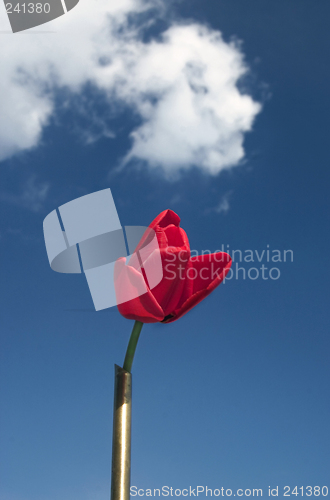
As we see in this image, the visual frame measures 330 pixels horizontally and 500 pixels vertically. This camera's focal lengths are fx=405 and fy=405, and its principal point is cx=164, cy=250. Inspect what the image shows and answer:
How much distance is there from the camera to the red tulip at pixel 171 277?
1.44 meters

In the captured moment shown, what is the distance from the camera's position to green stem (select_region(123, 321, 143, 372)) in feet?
4.12

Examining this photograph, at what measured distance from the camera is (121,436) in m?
1.18

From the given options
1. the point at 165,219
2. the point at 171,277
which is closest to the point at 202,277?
the point at 171,277

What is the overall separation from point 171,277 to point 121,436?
1.82 feet

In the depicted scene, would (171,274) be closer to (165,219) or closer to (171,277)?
(171,277)

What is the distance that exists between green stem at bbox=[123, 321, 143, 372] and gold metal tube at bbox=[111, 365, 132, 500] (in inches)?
0.9

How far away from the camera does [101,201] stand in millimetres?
1661

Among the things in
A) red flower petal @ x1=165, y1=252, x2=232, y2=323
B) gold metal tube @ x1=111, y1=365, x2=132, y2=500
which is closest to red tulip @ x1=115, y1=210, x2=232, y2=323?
red flower petal @ x1=165, y1=252, x2=232, y2=323

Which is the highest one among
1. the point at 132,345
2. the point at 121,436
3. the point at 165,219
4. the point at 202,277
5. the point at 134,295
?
the point at 165,219

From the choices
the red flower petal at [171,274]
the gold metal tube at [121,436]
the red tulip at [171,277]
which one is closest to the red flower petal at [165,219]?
the red tulip at [171,277]

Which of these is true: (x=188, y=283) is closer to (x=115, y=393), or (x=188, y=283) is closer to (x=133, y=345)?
(x=133, y=345)

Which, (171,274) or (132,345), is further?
(171,274)

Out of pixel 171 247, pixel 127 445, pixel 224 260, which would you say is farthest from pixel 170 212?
pixel 127 445

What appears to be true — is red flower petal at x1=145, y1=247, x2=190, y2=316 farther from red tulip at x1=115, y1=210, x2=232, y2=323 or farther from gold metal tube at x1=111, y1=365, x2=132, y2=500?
gold metal tube at x1=111, y1=365, x2=132, y2=500
